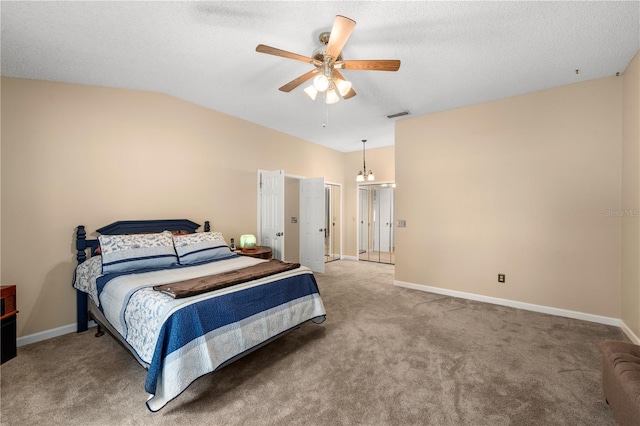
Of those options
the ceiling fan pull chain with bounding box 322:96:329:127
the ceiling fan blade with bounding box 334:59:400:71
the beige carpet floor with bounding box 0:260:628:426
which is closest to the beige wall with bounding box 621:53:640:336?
the beige carpet floor with bounding box 0:260:628:426

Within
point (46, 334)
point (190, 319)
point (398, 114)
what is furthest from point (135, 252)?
point (398, 114)

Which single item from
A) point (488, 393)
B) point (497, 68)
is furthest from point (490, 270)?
point (497, 68)

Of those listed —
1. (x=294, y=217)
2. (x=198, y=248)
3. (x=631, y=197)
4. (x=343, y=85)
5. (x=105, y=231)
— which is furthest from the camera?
(x=294, y=217)

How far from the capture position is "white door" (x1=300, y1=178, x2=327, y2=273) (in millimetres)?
5633

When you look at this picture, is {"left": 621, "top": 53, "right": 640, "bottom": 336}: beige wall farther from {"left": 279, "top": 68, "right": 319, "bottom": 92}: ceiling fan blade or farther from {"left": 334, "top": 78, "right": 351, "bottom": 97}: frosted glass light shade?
{"left": 279, "top": 68, "right": 319, "bottom": 92}: ceiling fan blade

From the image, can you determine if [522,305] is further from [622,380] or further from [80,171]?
[80,171]

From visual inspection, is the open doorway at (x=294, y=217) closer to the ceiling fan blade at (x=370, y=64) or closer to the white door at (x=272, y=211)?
the white door at (x=272, y=211)

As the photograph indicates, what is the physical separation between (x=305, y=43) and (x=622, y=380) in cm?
321

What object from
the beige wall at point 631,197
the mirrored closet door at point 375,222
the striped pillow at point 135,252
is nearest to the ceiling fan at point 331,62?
the striped pillow at point 135,252

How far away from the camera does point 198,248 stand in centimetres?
327

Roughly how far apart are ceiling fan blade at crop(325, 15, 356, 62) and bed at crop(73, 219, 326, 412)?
6.52 feet

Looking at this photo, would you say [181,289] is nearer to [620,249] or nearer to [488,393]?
[488,393]

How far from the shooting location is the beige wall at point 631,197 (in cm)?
266

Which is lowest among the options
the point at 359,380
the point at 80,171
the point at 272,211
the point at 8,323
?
the point at 359,380
